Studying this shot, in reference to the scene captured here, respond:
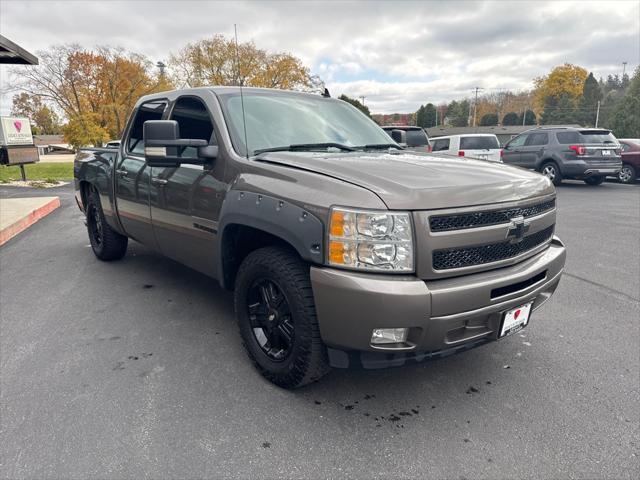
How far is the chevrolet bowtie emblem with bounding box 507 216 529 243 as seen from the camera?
2.46 m

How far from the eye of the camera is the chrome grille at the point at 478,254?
226 cm

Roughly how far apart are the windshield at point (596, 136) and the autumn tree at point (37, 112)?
130 feet

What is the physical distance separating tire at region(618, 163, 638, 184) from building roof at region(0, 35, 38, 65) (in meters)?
16.6

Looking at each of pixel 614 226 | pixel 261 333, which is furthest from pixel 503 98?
pixel 261 333

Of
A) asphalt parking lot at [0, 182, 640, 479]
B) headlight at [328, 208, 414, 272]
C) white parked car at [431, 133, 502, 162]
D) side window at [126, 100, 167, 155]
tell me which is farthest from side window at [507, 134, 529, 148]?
headlight at [328, 208, 414, 272]

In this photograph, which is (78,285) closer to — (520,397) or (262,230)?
(262,230)

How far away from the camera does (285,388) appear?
2748 mm

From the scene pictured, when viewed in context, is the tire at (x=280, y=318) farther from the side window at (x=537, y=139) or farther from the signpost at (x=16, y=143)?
the signpost at (x=16, y=143)

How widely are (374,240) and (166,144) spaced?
5.24ft

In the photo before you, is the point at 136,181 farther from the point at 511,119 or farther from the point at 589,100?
the point at 511,119

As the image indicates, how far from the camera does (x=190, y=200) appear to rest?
11.1ft

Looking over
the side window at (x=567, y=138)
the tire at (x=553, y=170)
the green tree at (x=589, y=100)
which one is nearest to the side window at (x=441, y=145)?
the tire at (x=553, y=170)

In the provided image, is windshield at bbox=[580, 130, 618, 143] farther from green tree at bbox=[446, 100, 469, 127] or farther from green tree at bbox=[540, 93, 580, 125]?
Answer: green tree at bbox=[446, 100, 469, 127]

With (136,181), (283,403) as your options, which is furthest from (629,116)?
(283,403)
